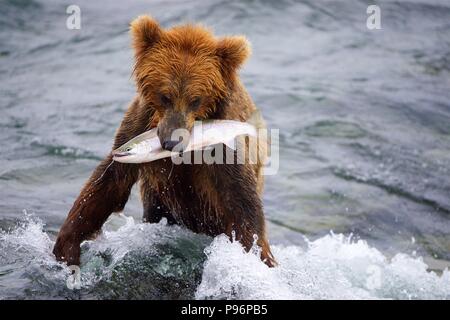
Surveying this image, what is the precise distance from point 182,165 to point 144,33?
101 centimetres

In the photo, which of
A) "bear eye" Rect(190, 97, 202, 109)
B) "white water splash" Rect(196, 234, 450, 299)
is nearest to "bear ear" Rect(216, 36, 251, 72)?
"bear eye" Rect(190, 97, 202, 109)

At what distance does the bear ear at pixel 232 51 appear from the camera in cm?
559

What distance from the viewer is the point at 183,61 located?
5426 millimetres

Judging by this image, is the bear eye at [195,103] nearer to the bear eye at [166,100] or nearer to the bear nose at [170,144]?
the bear eye at [166,100]

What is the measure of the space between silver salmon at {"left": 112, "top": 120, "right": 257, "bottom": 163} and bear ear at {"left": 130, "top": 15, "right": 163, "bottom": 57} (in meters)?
0.57

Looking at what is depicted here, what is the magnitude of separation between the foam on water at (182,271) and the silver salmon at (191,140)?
0.90 m

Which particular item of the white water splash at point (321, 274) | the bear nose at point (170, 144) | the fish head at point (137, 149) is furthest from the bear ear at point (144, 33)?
the white water splash at point (321, 274)

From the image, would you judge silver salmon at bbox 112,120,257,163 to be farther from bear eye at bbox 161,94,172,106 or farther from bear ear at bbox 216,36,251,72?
bear ear at bbox 216,36,251,72

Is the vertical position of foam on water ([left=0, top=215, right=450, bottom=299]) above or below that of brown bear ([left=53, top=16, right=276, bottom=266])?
below

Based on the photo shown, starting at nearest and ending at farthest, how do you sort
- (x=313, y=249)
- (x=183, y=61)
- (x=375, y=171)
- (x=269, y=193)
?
(x=183, y=61) < (x=313, y=249) < (x=269, y=193) < (x=375, y=171)

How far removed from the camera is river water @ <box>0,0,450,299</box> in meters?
6.24

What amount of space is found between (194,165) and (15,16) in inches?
384
